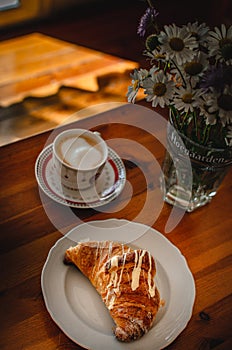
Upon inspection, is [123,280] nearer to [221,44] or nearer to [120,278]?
[120,278]

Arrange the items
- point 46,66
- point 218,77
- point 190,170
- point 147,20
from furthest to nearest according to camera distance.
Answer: point 46,66, point 190,170, point 147,20, point 218,77

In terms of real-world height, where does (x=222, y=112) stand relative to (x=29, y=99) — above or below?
above

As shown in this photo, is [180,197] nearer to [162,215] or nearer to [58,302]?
[162,215]

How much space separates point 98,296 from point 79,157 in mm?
314

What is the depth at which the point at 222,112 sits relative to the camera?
906mm

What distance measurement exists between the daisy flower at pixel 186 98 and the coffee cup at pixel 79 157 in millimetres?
262

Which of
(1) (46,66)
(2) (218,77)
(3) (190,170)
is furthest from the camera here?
(1) (46,66)

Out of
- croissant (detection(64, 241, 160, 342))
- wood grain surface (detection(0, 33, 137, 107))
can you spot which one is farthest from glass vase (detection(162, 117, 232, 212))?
wood grain surface (detection(0, 33, 137, 107))

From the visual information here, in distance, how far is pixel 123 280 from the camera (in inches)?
38.9

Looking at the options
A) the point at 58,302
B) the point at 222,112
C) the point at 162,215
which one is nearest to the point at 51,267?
the point at 58,302

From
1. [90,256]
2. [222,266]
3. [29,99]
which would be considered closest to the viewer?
[90,256]

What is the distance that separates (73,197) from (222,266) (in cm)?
35

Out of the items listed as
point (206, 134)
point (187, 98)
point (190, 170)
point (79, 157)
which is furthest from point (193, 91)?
point (79, 157)

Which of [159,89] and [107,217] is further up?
[159,89]
